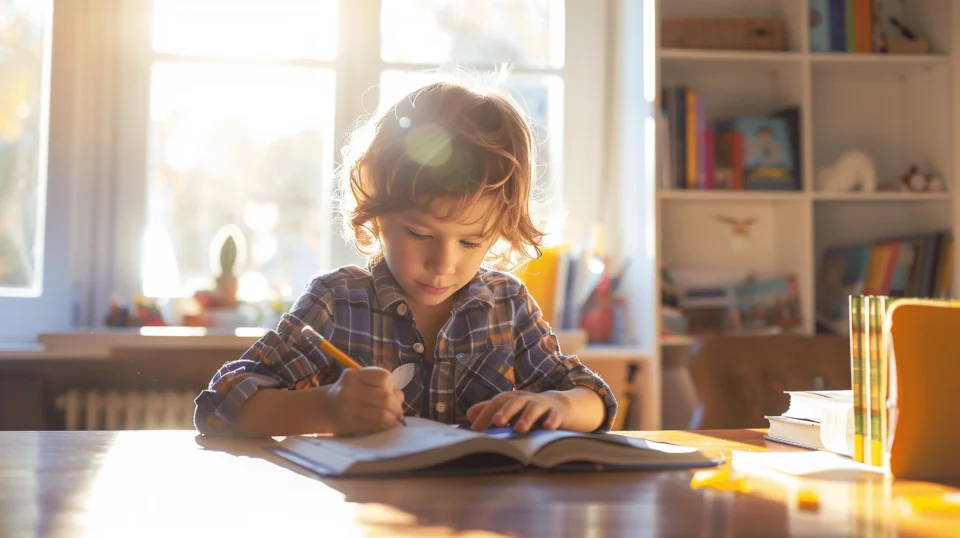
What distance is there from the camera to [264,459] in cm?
88

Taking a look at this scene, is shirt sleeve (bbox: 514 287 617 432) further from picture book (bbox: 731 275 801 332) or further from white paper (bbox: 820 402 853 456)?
picture book (bbox: 731 275 801 332)

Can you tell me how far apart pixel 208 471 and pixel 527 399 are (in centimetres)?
33

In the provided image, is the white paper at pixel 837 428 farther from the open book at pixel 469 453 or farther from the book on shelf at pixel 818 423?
the open book at pixel 469 453

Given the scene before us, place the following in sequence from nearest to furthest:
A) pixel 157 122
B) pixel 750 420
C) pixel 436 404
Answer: pixel 436 404
pixel 750 420
pixel 157 122

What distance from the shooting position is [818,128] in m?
2.88

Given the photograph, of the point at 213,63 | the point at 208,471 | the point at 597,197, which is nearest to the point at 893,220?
the point at 597,197

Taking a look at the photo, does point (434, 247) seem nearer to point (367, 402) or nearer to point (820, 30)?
point (367, 402)

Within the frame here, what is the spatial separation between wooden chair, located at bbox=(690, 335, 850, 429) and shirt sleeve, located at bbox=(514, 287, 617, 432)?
645mm

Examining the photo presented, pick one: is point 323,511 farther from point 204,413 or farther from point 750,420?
point 750,420

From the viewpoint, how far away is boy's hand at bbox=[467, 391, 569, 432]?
3.16 ft

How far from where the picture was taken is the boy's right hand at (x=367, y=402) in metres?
0.94

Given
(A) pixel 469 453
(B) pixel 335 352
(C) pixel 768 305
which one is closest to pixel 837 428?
(A) pixel 469 453

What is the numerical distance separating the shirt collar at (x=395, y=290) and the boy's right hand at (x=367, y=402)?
305mm

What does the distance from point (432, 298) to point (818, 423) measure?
491 millimetres
